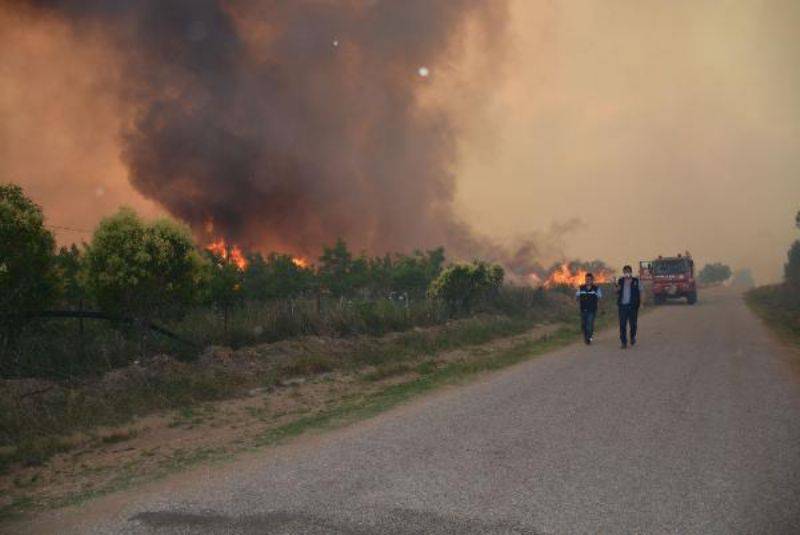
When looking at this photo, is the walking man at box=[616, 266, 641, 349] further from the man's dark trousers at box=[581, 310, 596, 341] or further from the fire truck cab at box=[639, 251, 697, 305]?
the fire truck cab at box=[639, 251, 697, 305]

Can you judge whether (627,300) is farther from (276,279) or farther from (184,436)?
(276,279)

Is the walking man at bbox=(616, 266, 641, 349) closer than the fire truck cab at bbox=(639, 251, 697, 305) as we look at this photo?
Yes

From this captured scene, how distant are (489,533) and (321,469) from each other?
6.81ft

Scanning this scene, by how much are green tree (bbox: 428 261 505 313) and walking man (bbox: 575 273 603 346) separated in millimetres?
8898

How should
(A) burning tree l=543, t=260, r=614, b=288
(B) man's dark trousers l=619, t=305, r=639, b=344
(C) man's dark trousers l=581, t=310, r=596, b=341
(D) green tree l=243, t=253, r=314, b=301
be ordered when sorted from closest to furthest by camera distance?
(B) man's dark trousers l=619, t=305, r=639, b=344 < (C) man's dark trousers l=581, t=310, r=596, b=341 < (D) green tree l=243, t=253, r=314, b=301 < (A) burning tree l=543, t=260, r=614, b=288

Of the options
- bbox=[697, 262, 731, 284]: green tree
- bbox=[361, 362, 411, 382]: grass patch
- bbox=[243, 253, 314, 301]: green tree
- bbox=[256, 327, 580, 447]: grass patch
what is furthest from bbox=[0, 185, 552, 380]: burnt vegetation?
bbox=[697, 262, 731, 284]: green tree

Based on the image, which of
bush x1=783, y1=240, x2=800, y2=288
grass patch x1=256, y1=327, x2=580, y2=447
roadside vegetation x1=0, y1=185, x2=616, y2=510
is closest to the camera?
grass patch x1=256, y1=327, x2=580, y2=447

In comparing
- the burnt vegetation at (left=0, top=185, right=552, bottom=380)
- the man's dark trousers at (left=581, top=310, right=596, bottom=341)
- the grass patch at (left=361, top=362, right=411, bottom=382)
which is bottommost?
the grass patch at (left=361, top=362, right=411, bottom=382)

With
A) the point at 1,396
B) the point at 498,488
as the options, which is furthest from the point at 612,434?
the point at 1,396

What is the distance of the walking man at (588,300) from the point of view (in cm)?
1476

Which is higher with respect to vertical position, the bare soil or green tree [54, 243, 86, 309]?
green tree [54, 243, 86, 309]

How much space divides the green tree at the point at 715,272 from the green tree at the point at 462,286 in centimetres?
16119

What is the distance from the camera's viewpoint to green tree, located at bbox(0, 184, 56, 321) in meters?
9.46

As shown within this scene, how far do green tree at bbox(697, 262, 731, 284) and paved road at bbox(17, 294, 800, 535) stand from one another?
177 metres
